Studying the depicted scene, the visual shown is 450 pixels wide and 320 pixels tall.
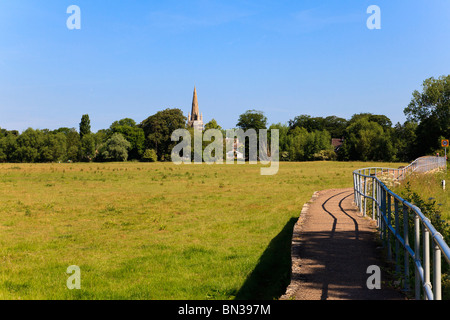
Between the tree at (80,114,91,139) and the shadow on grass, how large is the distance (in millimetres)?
115622

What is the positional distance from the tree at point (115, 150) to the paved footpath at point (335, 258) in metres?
88.1

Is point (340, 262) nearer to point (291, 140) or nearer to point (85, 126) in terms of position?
point (291, 140)

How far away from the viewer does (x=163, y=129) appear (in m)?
102

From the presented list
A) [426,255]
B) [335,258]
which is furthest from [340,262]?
[426,255]

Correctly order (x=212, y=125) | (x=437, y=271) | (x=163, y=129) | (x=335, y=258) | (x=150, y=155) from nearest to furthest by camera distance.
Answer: (x=437, y=271) < (x=335, y=258) < (x=150, y=155) < (x=163, y=129) < (x=212, y=125)

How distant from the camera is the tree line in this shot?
72.8m

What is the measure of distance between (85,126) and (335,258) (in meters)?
120

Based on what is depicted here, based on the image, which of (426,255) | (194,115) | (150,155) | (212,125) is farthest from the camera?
(194,115)

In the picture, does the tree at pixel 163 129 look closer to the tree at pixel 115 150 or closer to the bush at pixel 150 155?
the bush at pixel 150 155

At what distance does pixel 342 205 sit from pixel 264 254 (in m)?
5.86

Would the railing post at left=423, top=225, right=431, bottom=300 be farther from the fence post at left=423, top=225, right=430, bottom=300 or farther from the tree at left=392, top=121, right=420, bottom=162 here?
the tree at left=392, top=121, right=420, bottom=162

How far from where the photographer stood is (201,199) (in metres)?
20.7
